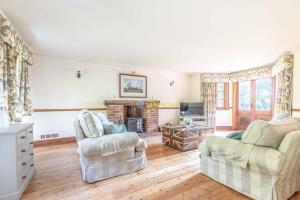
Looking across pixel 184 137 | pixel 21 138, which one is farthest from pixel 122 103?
pixel 21 138

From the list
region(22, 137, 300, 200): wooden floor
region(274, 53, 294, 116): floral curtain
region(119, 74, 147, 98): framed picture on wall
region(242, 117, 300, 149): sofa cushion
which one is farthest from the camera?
region(119, 74, 147, 98): framed picture on wall

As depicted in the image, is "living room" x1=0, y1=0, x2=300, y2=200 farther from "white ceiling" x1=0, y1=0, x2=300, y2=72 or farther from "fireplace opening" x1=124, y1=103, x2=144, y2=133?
"fireplace opening" x1=124, y1=103, x2=144, y2=133

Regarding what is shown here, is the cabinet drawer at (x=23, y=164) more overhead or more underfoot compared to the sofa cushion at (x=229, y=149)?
more underfoot

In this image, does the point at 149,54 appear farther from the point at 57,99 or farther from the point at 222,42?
the point at 57,99

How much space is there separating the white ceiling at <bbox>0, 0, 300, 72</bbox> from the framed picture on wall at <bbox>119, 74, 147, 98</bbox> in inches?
53.0

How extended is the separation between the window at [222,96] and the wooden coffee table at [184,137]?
272 centimetres

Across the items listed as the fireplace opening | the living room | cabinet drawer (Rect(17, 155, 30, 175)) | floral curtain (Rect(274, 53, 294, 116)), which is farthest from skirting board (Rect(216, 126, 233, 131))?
cabinet drawer (Rect(17, 155, 30, 175))

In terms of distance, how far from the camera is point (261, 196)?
1.76 metres

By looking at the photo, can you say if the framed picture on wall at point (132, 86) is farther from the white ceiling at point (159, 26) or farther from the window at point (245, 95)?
the window at point (245, 95)

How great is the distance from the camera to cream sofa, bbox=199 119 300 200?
5.31ft

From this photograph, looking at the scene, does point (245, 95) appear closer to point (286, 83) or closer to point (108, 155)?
point (286, 83)

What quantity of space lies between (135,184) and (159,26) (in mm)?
2311

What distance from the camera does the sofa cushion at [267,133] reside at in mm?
1707

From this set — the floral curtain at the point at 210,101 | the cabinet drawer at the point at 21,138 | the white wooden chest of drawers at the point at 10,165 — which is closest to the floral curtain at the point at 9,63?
the cabinet drawer at the point at 21,138
